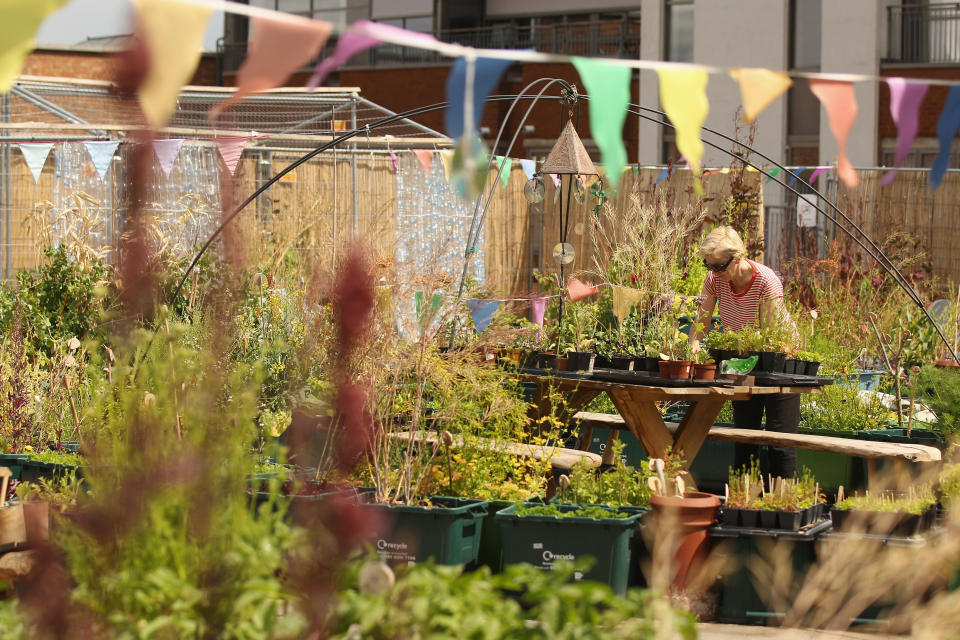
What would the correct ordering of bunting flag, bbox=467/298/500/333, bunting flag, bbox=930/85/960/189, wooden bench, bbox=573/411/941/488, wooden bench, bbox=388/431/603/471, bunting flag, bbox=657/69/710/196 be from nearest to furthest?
bunting flag, bbox=657/69/710/196, bunting flag, bbox=930/85/960/189, wooden bench, bbox=388/431/603/471, wooden bench, bbox=573/411/941/488, bunting flag, bbox=467/298/500/333

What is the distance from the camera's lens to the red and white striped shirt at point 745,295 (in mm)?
5371

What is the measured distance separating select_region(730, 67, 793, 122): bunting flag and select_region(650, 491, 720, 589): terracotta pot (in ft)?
5.07

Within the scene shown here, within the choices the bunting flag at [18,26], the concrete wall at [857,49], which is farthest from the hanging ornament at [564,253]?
the concrete wall at [857,49]

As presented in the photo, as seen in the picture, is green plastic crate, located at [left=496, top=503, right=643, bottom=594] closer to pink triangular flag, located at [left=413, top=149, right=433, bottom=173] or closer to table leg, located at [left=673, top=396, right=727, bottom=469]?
table leg, located at [left=673, top=396, right=727, bottom=469]

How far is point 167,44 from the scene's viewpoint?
2176mm

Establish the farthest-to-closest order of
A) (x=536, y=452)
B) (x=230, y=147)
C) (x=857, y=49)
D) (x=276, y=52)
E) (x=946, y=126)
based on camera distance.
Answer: (x=857, y=49) → (x=230, y=147) → (x=536, y=452) → (x=946, y=126) → (x=276, y=52)

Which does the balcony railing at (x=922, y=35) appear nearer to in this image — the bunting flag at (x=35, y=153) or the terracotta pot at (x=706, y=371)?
the bunting flag at (x=35, y=153)

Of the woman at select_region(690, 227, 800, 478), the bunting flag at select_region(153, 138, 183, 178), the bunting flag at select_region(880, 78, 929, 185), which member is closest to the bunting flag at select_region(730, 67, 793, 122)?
the bunting flag at select_region(880, 78, 929, 185)

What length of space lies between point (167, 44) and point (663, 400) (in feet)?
10.7

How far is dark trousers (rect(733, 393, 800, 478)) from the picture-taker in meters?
5.18

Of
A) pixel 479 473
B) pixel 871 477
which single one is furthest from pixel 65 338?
pixel 871 477

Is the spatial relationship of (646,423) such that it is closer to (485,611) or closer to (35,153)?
(485,611)

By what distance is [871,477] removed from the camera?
4.87 metres

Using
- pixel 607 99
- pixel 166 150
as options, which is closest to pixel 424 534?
pixel 607 99
